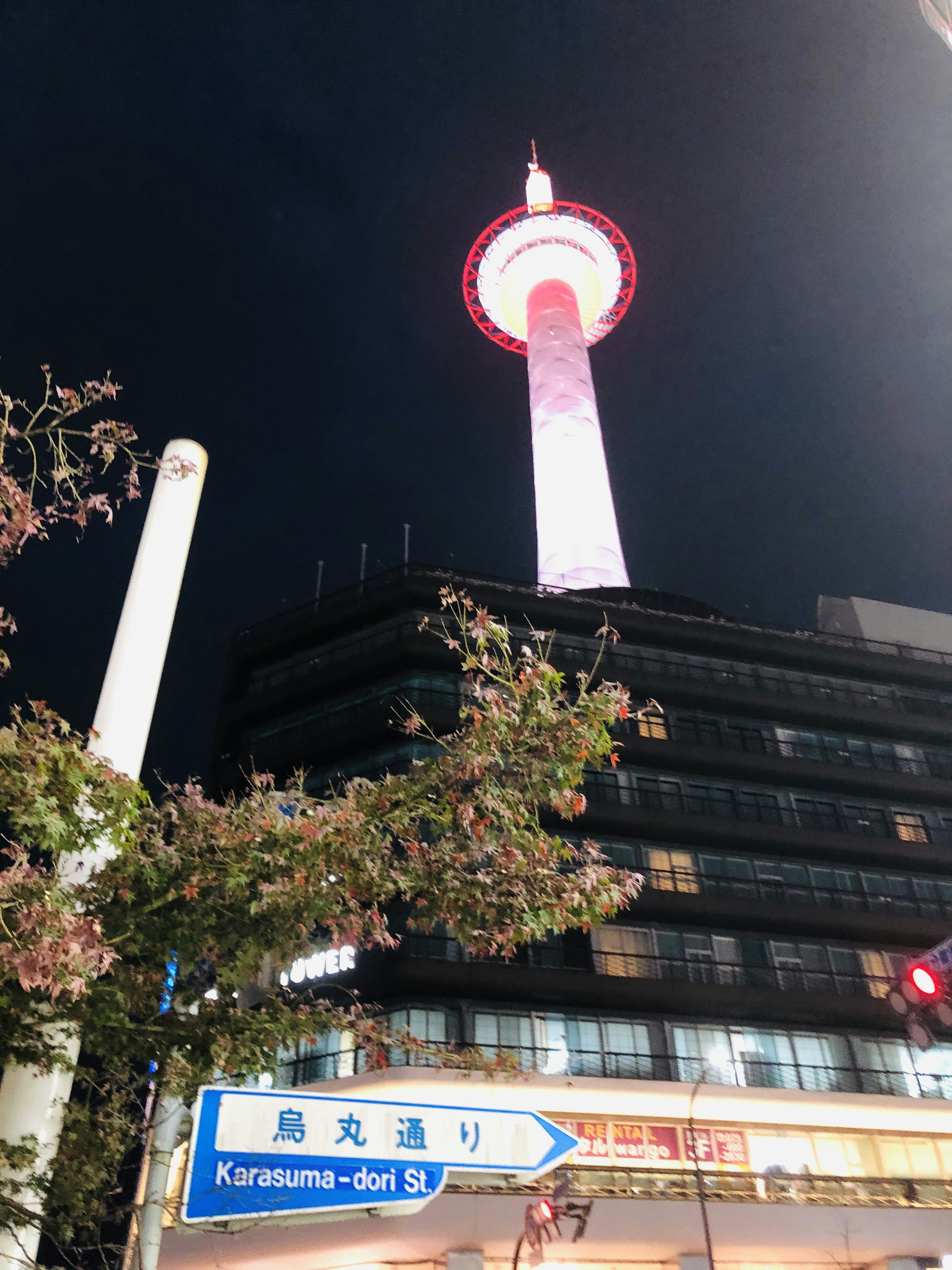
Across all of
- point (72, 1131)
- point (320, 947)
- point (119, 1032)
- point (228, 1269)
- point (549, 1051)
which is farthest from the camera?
point (549, 1051)

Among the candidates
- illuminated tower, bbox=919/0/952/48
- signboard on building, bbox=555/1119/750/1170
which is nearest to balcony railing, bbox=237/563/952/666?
signboard on building, bbox=555/1119/750/1170

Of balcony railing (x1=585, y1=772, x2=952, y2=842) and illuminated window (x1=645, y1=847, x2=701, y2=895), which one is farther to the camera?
balcony railing (x1=585, y1=772, x2=952, y2=842)

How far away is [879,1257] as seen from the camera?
30359mm

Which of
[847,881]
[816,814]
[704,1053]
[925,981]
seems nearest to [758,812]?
[816,814]

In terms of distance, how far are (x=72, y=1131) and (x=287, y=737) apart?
3136cm

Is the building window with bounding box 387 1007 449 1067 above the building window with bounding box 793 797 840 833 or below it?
below

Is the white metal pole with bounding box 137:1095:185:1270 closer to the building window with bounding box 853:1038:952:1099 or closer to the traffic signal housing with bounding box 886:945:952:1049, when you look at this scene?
the traffic signal housing with bounding box 886:945:952:1049

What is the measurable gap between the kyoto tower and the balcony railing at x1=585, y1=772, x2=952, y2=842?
65.4ft

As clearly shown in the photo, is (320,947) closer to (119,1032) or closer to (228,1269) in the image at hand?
(119,1032)

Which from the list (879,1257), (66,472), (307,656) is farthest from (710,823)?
(66,472)

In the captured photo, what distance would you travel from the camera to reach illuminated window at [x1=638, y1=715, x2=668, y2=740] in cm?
4297

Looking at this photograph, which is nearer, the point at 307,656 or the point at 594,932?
the point at 594,932

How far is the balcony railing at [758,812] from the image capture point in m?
41.0

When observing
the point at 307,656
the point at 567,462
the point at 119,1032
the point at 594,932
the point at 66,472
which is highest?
the point at 567,462
